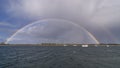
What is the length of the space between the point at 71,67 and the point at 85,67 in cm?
431

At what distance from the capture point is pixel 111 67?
42.2 m

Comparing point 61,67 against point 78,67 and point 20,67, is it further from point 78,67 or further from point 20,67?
point 20,67

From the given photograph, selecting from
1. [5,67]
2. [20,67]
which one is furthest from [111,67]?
[5,67]

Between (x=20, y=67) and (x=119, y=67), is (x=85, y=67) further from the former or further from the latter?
(x=20, y=67)

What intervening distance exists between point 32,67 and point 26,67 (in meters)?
1.90

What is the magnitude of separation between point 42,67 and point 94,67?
15957 millimetres

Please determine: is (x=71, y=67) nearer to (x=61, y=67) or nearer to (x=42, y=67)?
(x=61, y=67)

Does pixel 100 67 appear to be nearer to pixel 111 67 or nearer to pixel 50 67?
pixel 111 67

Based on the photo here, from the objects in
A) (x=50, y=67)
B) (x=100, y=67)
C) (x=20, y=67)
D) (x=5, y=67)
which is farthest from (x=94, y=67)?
(x=5, y=67)

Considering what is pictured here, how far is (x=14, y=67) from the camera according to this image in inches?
1644

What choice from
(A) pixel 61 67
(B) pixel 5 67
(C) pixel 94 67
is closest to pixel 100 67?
(C) pixel 94 67

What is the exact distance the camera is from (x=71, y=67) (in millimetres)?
41188

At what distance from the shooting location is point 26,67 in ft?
136

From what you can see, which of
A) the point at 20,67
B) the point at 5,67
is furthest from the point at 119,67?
the point at 5,67
